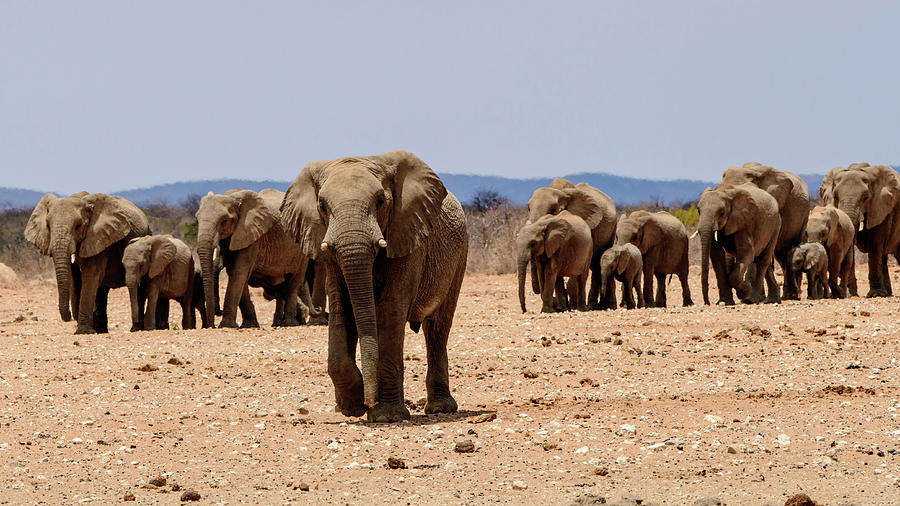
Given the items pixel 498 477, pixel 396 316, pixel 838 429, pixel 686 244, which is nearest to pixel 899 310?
pixel 686 244

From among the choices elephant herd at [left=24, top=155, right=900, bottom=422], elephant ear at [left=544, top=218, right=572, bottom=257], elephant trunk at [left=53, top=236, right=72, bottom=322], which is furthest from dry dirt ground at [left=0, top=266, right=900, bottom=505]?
elephant ear at [left=544, top=218, right=572, bottom=257]

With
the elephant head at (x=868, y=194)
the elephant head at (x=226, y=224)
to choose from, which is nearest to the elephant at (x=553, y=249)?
the elephant head at (x=226, y=224)

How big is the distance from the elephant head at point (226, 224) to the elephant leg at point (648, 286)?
7.83 meters

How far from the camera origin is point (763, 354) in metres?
14.7

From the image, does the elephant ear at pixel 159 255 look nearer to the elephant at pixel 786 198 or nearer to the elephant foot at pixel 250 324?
the elephant foot at pixel 250 324

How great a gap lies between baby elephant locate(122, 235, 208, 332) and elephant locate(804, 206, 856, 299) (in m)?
12.3

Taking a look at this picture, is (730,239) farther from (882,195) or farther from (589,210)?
(882,195)

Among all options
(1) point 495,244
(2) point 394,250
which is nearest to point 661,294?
(1) point 495,244

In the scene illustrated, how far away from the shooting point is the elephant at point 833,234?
25750 millimetres

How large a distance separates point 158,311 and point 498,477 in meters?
15.9

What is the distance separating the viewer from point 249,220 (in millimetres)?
21016

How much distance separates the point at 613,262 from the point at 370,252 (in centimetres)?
1472

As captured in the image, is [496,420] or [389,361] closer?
[389,361]

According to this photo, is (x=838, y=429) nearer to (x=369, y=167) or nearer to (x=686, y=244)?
(x=369, y=167)
